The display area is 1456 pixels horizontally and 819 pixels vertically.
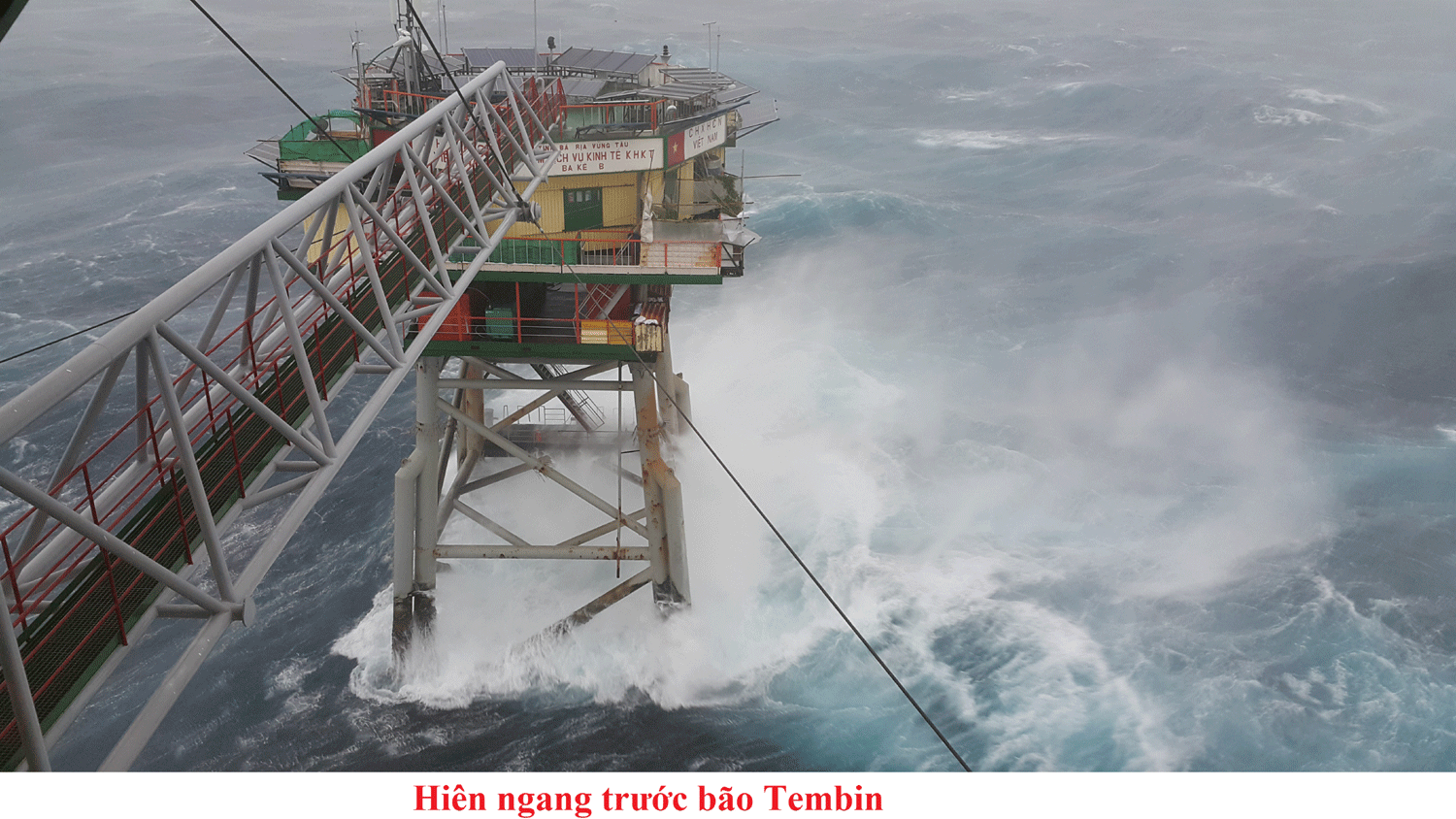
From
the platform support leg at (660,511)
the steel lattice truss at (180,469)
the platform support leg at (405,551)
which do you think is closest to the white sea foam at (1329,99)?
the platform support leg at (660,511)

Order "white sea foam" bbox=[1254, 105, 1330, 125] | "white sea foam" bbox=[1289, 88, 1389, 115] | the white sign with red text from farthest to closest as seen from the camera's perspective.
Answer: "white sea foam" bbox=[1289, 88, 1389, 115] → "white sea foam" bbox=[1254, 105, 1330, 125] → the white sign with red text

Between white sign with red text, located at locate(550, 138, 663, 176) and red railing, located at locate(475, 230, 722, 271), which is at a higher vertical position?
white sign with red text, located at locate(550, 138, 663, 176)

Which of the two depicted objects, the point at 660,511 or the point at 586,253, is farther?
the point at 660,511

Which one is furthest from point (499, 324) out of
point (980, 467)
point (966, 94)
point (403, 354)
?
point (966, 94)

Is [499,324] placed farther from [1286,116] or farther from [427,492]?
[1286,116]

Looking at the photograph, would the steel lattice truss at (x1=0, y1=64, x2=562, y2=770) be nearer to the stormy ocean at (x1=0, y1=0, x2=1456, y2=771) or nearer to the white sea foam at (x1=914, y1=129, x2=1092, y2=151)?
the stormy ocean at (x1=0, y1=0, x2=1456, y2=771)

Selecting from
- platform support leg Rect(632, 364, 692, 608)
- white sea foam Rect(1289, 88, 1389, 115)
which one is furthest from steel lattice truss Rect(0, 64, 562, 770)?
white sea foam Rect(1289, 88, 1389, 115)
